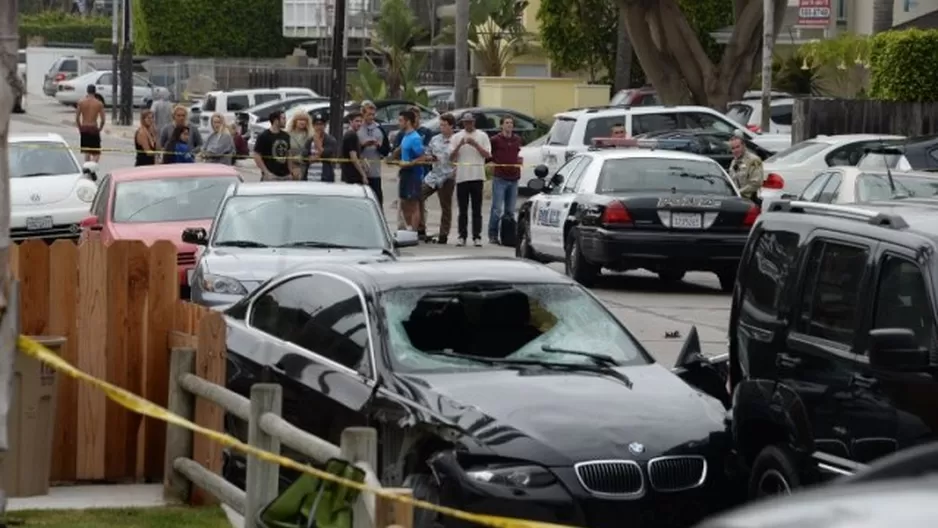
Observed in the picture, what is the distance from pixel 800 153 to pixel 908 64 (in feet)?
24.6

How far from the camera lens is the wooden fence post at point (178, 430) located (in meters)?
10.0

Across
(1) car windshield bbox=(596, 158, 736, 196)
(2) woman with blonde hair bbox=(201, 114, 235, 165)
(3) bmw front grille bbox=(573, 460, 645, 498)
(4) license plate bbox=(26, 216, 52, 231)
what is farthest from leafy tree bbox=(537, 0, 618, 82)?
(3) bmw front grille bbox=(573, 460, 645, 498)

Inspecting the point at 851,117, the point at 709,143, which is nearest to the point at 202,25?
the point at 851,117

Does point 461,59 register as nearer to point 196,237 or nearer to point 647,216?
point 647,216

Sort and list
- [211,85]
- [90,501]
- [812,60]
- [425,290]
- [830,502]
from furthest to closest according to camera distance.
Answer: [211,85] → [812,60] → [90,501] → [425,290] → [830,502]

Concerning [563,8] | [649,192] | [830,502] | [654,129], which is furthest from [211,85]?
[830,502]

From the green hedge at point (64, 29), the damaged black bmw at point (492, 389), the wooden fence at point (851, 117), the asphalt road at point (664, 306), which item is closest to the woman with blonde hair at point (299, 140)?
the asphalt road at point (664, 306)

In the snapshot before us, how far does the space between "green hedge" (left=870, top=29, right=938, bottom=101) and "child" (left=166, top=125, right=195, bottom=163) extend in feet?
43.5

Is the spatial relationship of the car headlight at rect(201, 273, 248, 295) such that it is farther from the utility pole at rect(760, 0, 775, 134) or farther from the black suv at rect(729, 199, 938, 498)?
the utility pole at rect(760, 0, 775, 134)

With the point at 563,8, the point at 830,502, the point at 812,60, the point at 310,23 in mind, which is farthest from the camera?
the point at 310,23

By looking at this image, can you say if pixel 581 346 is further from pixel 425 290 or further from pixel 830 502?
pixel 830 502

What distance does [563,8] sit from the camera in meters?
52.8

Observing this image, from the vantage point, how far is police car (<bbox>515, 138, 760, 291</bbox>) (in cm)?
2036

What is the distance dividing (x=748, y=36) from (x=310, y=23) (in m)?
35.6
